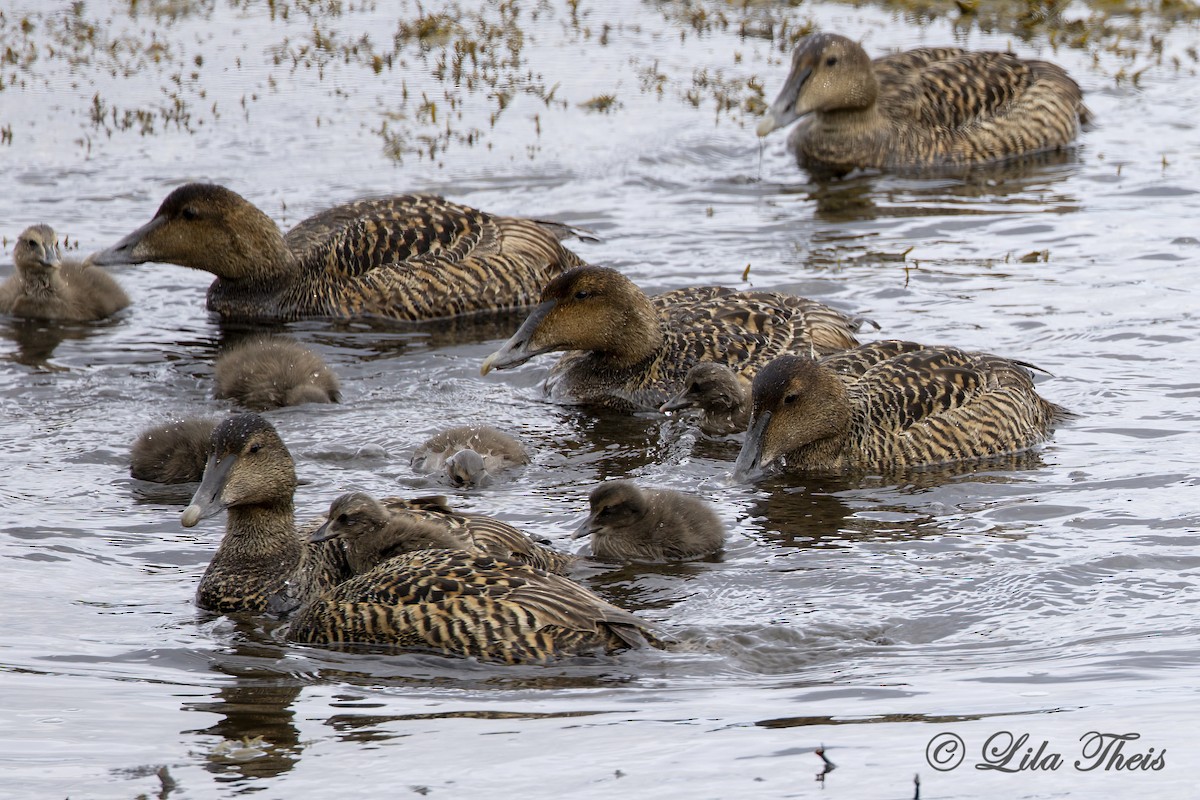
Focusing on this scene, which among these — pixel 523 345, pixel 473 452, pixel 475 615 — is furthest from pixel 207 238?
pixel 475 615

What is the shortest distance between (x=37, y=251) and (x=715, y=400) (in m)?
4.43

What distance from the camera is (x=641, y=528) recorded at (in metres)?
7.15

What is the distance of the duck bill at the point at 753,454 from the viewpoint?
814cm

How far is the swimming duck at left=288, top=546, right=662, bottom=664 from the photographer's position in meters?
5.88

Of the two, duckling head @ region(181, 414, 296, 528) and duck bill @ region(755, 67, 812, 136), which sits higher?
duck bill @ region(755, 67, 812, 136)

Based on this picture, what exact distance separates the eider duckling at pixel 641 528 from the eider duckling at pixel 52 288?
4943 millimetres

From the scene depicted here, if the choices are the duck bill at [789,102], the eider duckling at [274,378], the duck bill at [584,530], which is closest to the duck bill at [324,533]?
the duck bill at [584,530]

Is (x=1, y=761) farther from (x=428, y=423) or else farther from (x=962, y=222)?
(x=962, y=222)

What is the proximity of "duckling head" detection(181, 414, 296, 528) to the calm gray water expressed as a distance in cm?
45

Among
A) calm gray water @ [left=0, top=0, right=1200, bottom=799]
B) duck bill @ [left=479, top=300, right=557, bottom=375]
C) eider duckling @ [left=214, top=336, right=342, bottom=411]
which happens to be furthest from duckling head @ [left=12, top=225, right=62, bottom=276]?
duck bill @ [left=479, top=300, right=557, bottom=375]

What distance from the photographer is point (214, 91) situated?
15.5 meters

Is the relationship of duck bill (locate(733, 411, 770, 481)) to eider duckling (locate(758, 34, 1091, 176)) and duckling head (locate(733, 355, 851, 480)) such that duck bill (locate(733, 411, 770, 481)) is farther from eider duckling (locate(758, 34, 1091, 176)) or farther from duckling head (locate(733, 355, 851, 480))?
eider duckling (locate(758, 34, 1091, 176))

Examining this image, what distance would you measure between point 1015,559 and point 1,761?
3878 mm

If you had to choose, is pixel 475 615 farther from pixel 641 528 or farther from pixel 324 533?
pixel 641 528
